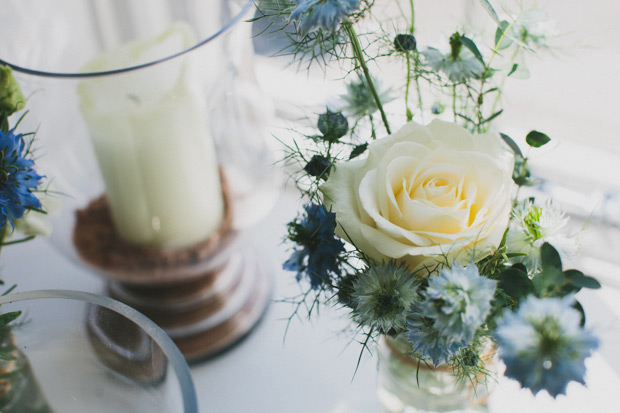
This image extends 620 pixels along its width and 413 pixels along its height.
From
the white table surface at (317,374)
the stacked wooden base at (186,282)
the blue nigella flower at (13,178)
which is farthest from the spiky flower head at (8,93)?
the white table surface at (317,374)

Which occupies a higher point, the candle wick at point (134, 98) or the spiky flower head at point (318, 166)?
the candle wick at point (134, 98)

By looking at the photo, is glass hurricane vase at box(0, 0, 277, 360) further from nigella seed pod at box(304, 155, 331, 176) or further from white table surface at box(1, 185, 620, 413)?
nigella seed pod at box(304, 155, 331, 176)

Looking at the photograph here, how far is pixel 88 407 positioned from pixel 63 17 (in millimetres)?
379

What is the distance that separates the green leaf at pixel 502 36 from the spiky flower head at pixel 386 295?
0.16m

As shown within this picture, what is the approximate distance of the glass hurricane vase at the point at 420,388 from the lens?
16.9 inches

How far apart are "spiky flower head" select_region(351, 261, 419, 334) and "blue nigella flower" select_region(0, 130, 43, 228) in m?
0.22

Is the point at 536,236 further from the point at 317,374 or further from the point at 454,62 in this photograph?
the point at 317,374

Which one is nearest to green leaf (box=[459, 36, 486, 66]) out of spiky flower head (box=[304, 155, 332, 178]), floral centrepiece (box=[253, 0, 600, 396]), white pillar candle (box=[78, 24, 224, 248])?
floral centrepiece (box=[253, 0, 600, 396])

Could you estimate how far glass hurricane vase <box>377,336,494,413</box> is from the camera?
43cm

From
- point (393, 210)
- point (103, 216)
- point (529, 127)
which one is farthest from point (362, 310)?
point (529, 127)

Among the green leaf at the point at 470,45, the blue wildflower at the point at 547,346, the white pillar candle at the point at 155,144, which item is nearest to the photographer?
the blue wildflower at the point at 547,346

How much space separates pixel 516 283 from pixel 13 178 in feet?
0.99

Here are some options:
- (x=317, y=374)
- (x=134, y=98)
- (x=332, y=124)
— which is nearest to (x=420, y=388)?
(x=317, y=374)

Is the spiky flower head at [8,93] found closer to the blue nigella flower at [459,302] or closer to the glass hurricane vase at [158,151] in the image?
the glass hurricane vase at [158,151]
